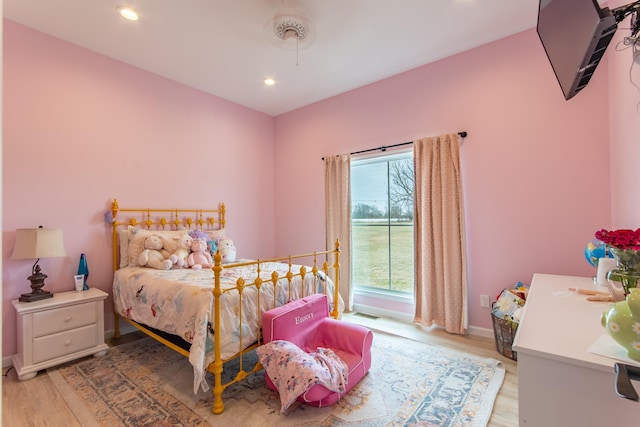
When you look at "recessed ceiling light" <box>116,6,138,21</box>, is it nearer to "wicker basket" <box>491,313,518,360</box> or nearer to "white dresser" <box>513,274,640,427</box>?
"white dresser" <box>513,274,640,427</box>

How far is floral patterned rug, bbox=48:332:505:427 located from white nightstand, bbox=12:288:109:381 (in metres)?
0.12

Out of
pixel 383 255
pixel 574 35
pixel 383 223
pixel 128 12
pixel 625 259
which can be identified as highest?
pixel 128 12

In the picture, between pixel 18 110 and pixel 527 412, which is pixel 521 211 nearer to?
pixel 527 412

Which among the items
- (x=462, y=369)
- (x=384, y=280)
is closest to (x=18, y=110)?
(x=384, y=280)

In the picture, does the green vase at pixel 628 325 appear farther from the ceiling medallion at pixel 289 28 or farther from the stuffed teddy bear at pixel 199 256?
the stuffed teddy bear at pixel 199 256

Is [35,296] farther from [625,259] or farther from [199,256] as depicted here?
[625,259]

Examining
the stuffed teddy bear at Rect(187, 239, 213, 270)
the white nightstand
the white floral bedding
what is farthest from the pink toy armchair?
the white nightstand

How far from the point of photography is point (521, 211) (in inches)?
112

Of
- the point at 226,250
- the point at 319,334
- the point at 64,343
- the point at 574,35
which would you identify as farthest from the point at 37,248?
the point at 574,35

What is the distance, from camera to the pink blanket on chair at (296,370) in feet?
6.29

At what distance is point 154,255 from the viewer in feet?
10.1

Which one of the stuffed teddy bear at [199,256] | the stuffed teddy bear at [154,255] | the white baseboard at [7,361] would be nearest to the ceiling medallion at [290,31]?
the stuffed teddy bear at [199,256]

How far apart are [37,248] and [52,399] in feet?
3.63

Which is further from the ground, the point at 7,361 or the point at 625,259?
the point at 625,259
